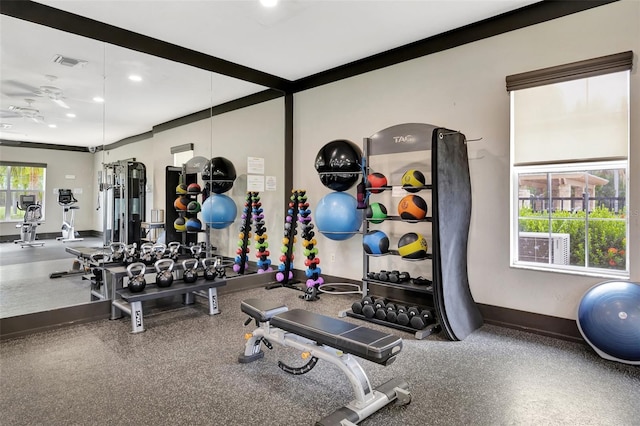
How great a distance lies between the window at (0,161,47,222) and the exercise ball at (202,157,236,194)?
1.79 metres

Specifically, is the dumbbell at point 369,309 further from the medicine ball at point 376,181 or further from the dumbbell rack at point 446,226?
the medicine ball at point 376,181

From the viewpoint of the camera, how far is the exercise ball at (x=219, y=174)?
5043mm

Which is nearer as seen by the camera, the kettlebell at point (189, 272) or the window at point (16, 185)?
the window at point (16, 185)

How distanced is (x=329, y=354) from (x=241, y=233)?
3.42 m

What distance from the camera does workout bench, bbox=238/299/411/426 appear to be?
75.7 inches

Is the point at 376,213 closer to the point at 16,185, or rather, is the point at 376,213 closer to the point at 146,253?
the point at 146,253

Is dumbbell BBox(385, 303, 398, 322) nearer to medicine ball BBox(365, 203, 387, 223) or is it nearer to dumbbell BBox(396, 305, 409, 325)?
dumbbell BBox(396, 305, 409, 325)

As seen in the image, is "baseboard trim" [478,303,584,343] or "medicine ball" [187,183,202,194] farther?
"medicine ball" [187,183,202,194]

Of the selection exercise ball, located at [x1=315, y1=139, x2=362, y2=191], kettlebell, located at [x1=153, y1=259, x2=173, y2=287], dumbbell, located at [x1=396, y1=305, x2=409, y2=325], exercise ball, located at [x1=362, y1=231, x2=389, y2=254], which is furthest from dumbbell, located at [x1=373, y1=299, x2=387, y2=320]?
kettlebell, located at [x1=153, y1=259, x2=173, y2=287]

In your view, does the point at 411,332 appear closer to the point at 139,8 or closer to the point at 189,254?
the point at 189,254

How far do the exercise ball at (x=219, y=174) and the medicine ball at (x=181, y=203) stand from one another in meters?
0.38

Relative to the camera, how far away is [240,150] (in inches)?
210

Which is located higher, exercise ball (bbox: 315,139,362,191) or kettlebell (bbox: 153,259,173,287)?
exercise ball (bbox: 315,139,362,191)

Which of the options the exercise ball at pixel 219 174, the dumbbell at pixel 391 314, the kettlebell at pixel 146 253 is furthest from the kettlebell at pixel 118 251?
the dumbbell at pixel 391 314
